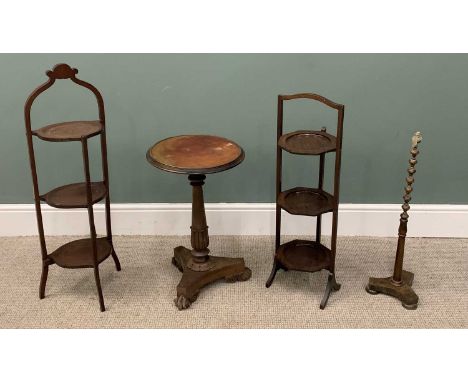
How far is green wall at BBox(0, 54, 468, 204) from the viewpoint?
2.86 metres

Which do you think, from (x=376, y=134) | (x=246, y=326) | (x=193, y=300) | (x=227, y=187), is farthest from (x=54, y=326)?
(x=376, y=134)

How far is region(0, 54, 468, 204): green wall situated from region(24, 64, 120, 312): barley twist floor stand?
0.41 m

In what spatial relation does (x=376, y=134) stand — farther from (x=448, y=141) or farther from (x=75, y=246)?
(x=75, y=246)

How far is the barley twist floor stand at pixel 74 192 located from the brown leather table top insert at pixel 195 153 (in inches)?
11.3

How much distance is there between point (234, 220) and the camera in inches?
125

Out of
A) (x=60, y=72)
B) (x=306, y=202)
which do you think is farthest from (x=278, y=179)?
(x=60, y=72)

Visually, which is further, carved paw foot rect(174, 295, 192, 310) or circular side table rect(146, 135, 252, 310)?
carved paw foot rect(174, 295, 192, 310)

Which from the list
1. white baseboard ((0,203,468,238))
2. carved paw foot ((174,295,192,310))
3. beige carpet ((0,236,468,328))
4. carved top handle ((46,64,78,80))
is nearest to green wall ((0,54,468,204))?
white baseboard ((0,203,468,238))

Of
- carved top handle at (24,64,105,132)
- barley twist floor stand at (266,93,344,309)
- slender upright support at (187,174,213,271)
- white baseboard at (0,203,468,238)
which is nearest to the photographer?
carved top handle at (24,64,105,132)

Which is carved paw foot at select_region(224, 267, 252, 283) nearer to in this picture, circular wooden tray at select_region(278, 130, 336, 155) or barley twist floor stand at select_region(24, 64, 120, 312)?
barley twist floor stand at select_region(24, 64, 120, 312)

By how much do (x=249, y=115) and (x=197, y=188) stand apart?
61 cm

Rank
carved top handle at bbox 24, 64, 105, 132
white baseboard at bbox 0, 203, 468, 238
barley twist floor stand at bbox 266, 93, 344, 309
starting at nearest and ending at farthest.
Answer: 1. carved top handle at bbox 24, 64, 105, 132
2. barley twist floor stand at bbox 266, 93, 344, 309
3. white baseboard at bbox 0, 203, 468, 238

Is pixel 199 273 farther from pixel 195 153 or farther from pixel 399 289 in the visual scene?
pixel 399 289

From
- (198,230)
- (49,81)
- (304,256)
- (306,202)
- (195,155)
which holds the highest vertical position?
(49,81)
